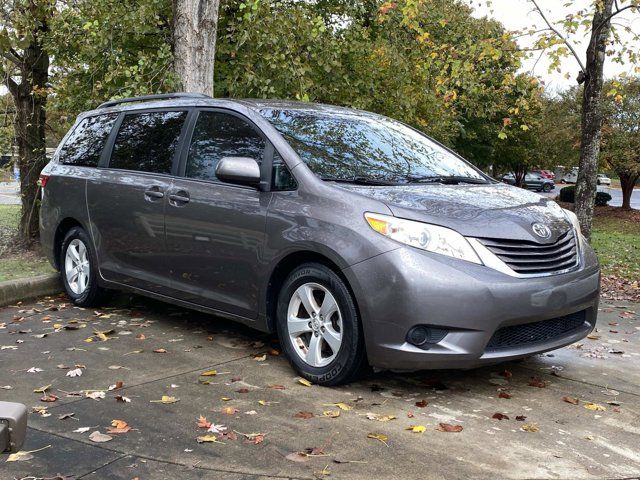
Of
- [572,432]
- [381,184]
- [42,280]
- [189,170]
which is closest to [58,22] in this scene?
[42,280]

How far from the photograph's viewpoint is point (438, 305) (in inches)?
159

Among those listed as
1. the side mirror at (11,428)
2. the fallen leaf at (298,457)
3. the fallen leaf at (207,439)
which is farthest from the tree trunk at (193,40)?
the side mirror at (11,428)

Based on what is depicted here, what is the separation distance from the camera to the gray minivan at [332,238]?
411 centimetres

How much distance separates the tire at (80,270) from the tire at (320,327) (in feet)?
8.18

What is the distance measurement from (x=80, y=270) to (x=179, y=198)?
72.8 inches

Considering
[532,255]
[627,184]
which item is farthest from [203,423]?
[627,184]

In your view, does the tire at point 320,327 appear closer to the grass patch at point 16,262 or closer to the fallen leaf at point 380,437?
the fallen leaf at point 380,437

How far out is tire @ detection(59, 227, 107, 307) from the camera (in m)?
6.54

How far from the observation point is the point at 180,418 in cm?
396

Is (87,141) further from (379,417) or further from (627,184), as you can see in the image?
(627,184)

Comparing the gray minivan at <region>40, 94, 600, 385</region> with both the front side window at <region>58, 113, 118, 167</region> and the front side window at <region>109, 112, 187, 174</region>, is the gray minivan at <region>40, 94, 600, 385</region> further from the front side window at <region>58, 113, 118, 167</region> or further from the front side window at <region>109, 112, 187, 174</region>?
the front side window at <region>58, 113, 118, 167</region>

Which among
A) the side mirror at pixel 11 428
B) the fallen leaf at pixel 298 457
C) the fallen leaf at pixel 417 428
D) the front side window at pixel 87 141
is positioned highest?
the front side window at pixel 87 141

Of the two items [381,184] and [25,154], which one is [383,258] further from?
[25,154]

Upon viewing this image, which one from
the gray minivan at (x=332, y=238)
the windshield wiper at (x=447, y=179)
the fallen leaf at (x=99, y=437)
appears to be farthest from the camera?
the windshield wiper at (x=447, y=179)
